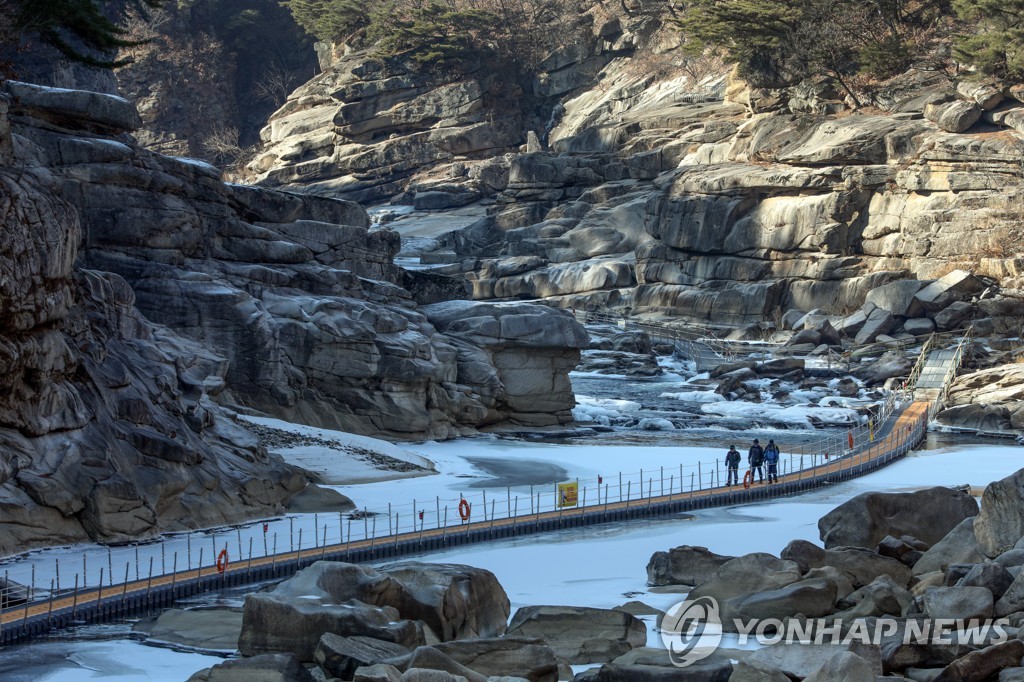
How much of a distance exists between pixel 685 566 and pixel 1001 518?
494 cm

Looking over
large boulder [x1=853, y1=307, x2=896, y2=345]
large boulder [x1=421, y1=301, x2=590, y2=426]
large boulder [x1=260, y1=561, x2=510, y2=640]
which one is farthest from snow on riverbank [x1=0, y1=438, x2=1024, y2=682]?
large boulder [x1=853, y1=307, x2=896, y2=345]

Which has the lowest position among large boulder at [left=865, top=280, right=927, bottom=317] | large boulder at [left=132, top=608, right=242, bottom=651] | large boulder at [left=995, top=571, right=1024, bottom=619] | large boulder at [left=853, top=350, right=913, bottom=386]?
Answer: large boulder at [left=132, top=608, right=242, bottom=651]

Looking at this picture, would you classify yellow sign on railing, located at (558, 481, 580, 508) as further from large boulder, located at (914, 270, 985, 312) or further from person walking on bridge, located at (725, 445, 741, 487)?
large boulder, located at (914, 270, 985, 312)

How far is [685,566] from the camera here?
71.8ft

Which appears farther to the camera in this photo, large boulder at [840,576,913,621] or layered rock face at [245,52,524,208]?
layered rock face at [245,52,524,208]

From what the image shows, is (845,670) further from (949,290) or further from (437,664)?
(949,290)

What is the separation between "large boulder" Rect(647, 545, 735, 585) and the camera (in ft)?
71.5

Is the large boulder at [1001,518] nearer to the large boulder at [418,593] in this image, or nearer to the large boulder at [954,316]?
the large boulder at [418,593]

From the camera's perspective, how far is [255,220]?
45344 mm

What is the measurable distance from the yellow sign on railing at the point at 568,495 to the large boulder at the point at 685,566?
7045 millimetres

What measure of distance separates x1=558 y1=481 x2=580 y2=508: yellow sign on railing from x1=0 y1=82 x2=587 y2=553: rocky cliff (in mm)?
5697

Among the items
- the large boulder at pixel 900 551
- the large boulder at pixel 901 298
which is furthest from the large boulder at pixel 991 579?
the large boulder at pixel 901 298

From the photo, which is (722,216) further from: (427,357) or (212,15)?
(212,15)

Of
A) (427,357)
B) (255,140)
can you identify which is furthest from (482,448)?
(255,140)
